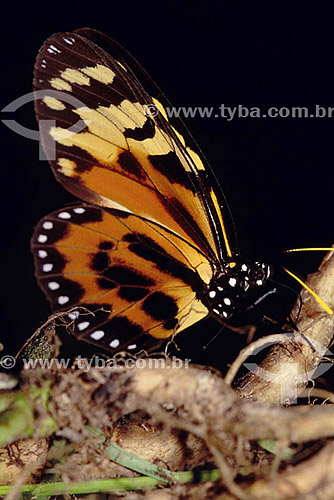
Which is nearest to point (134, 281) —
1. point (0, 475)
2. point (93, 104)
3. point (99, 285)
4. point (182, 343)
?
point (99, 285)

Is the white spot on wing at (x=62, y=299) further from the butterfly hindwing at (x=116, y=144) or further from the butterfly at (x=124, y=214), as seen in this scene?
the butterfly hindwing at (x=116, y=144)

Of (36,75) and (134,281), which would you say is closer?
(36,75)

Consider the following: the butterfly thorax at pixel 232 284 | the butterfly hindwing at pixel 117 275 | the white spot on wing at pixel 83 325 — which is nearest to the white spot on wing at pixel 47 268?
the butterfly hindwing at pixel 117 275

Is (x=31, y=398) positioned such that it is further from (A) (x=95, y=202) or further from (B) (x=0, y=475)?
(A) (x=95, y=202)

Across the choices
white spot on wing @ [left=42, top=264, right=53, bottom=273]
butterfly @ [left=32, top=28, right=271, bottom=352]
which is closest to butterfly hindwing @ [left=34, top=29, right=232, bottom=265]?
butterfly @ [left=32, top=28, right=271, bottom=352]

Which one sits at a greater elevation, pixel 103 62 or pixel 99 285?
pixel 103 62

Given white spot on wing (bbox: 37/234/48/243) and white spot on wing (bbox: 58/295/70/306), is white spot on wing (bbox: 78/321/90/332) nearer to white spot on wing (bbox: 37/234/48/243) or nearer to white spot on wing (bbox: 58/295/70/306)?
white spot on wing (bbox: 58/295/70/306)

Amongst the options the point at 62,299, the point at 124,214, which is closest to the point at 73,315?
the point at 62,299

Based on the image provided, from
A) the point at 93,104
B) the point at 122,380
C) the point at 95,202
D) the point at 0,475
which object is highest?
the point at 93,104
